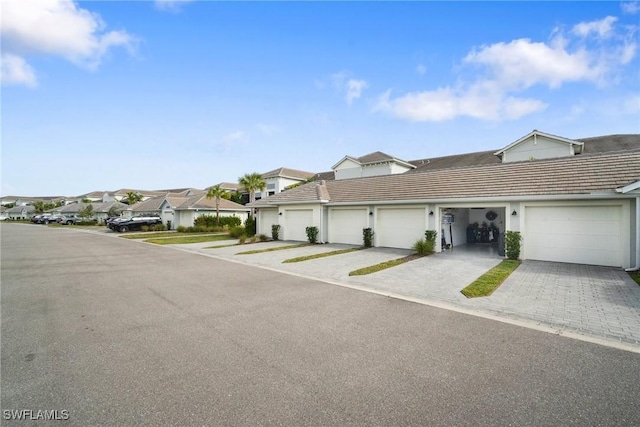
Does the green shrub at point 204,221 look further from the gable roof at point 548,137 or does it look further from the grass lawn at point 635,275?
the grass lawn at point 635,275

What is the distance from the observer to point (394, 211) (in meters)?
16.2

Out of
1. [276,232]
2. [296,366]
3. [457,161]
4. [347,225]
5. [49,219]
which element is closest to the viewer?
[296,366]

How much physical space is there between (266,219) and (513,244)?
55.1ft

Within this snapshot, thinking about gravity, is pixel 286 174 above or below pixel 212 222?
above

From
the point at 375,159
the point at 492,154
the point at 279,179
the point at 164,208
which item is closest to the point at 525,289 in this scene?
the point at 492,154

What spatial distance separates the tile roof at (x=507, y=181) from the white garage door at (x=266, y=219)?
3.94m

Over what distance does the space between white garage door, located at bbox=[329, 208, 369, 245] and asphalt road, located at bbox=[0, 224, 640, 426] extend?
10553 mm

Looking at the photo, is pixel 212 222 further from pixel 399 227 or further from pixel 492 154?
pixel 492 154

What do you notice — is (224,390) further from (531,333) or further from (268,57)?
(268,57)

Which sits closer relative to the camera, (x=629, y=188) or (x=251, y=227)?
(x=629, y=188)

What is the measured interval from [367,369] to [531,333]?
331 cm

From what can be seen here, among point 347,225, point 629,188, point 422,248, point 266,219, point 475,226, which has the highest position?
point 629,188

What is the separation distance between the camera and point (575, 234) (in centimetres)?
1111

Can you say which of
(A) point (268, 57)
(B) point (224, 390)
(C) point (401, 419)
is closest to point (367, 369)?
(C) point (401, 419)
